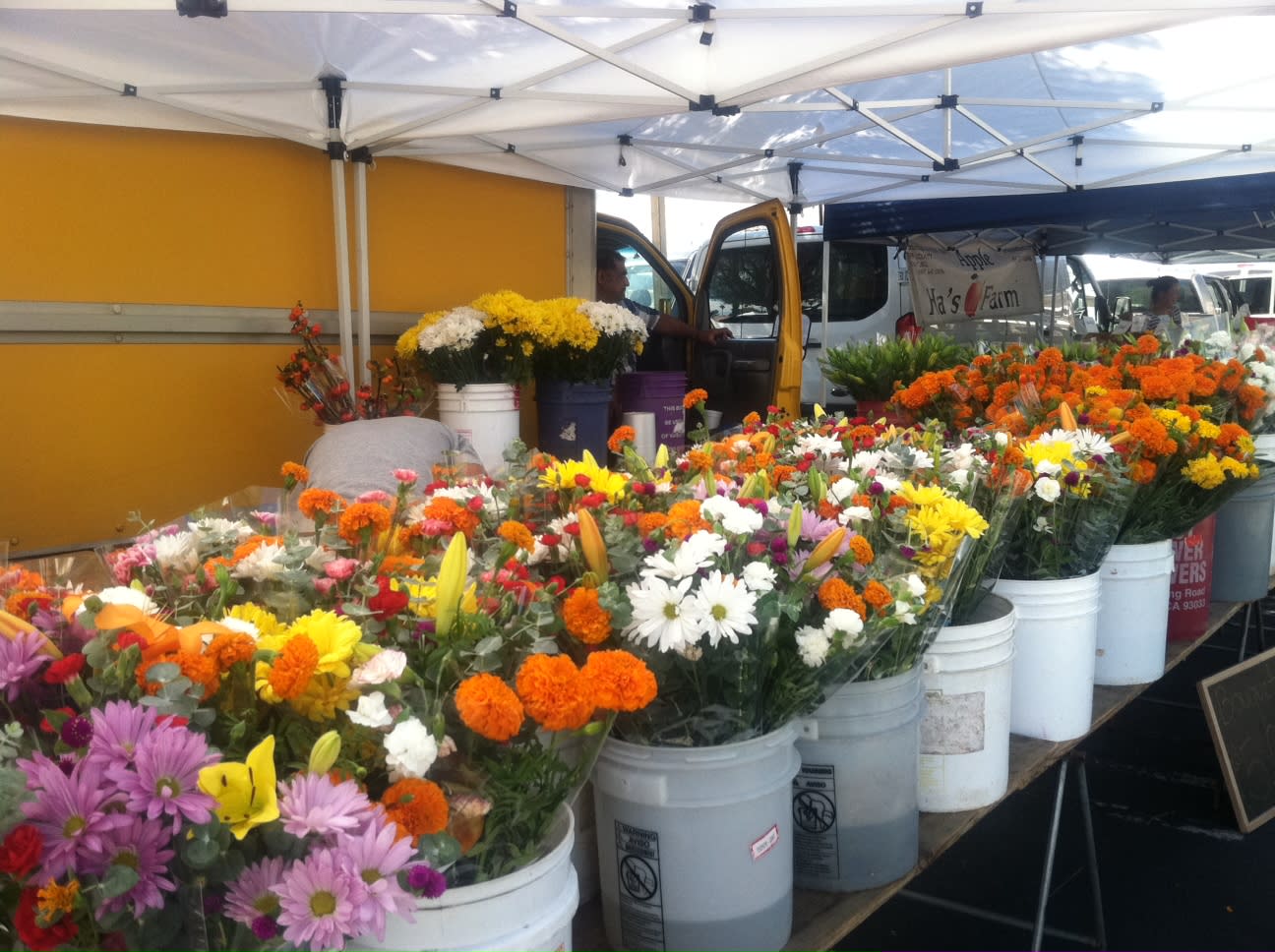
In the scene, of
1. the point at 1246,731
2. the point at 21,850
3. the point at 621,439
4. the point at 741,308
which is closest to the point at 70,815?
the point at 21,850

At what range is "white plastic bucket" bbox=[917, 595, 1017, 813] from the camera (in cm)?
142

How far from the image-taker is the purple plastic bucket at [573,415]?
427 centimetres

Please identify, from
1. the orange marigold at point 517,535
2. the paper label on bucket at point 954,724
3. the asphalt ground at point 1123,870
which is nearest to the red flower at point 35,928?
the orange marigold at point 517,535

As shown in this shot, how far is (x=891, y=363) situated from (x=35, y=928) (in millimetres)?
3334

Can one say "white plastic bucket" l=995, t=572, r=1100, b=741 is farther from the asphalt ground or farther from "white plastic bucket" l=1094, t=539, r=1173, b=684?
the asphalt ground

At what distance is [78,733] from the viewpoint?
Result: 0.66 m

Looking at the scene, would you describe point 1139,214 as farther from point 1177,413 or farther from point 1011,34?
point 1177,413

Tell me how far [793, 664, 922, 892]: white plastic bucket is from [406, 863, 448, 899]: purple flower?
0.63 metres

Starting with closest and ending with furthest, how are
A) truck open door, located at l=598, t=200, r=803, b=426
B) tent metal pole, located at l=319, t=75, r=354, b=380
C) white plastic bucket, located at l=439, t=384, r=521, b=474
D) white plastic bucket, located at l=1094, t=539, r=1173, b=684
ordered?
white plastic bucket, located at l=1094, t=539, r=1173, b=684, tent metal pole, located at l=319, t=75, r=354, b=380, white plastic bucket, located at l=439, t=384, r=521, b=474, truck open door, located at l=598, t=200, r=803, b=426

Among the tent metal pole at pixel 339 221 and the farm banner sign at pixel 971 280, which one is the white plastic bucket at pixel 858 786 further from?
the farm banner sign at pixel 971 280

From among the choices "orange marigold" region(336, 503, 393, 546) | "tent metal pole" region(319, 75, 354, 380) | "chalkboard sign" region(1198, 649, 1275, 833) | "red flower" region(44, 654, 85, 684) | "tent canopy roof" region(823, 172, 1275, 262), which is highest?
"tent canopy roof" region(823, 172, 1275, 262)

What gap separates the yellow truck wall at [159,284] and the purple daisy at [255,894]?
124 inches

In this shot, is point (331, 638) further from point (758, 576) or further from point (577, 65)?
point (577, 65)

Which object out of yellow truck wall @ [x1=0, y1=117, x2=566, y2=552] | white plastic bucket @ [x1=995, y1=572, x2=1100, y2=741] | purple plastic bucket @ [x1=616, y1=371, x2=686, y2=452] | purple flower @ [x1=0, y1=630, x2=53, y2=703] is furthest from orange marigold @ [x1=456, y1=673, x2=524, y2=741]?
purple plastic bucket @ [x1=616, y1=371, x2=686, y2=452]
